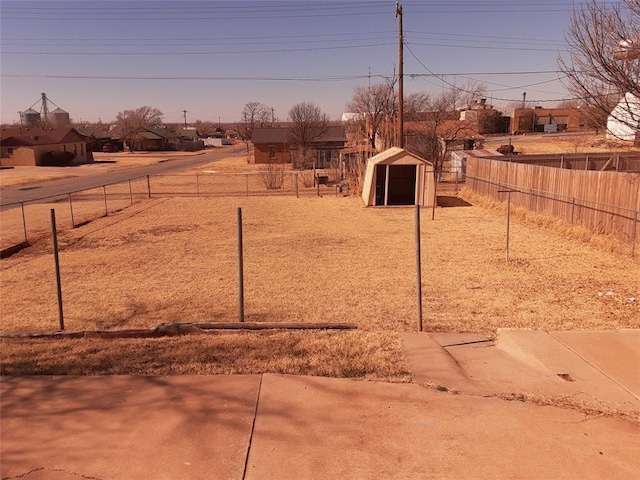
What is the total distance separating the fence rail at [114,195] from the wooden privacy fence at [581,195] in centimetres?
1299

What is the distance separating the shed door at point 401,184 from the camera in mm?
28453

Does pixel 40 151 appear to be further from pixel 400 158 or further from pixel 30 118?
pixel 30 118

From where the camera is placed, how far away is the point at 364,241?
659 inches

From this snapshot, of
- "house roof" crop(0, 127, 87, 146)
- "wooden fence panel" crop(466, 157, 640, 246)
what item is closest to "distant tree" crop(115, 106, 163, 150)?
"house roof" crop(0, 127, 87, 146)

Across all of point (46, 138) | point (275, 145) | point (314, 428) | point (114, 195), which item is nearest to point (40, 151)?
point (46, 138)

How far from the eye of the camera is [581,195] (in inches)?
Answer: 664

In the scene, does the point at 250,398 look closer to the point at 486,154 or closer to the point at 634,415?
the point at 634,415

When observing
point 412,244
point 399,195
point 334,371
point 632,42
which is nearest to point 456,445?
point 334,371

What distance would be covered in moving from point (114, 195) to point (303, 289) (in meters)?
26.8

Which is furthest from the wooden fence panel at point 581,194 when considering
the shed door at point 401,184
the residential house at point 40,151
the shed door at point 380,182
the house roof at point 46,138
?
the house roof at point 46,138

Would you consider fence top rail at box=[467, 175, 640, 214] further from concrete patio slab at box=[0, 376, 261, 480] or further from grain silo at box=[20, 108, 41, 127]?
grain silo at box=[20, 108, 41, 127]

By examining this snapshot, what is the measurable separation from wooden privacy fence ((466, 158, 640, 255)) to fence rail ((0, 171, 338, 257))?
1299 cm

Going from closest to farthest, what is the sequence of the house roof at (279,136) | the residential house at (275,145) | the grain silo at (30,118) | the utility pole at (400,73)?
the utility pole at (400,73) → the residential house at (275,145) → the house roof at (279,136) → the grain silo at (30,118)

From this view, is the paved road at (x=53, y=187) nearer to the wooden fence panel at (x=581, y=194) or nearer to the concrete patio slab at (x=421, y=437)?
the wooden fence panel at (x=581, y=194)
